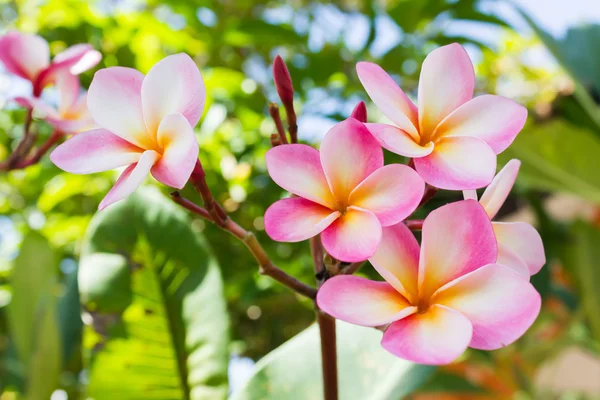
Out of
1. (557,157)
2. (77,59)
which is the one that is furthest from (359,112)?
(557,157)

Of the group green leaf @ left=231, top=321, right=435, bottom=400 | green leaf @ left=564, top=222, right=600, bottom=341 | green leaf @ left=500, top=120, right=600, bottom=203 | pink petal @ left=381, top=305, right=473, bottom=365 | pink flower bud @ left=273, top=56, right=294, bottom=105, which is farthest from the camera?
green leaf @ left=564, top=222, right=600, bottom=341

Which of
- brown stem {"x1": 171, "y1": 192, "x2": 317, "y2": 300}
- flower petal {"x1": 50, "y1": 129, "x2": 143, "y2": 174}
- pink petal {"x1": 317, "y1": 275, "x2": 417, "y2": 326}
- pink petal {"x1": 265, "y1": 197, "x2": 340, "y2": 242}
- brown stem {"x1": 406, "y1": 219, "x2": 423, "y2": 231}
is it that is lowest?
brown stem {"x1": 171, "y1": 192, "x2": 317, "y2": 300}

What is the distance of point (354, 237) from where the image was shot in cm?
22

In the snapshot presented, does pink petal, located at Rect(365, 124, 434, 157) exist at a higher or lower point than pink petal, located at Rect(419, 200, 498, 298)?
higher

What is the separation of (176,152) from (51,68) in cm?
26

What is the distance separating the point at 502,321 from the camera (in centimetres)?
20

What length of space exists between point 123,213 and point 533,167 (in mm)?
610

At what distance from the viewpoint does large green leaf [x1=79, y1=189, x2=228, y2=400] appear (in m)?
0.47

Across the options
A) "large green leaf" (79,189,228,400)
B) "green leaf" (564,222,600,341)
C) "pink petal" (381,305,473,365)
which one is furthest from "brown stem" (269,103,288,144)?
"green leaf" (564,222,600,341)

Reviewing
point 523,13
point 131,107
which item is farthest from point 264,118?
point 131,107

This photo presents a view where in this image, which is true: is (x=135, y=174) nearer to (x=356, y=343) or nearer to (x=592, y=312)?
(x=356, y=343)

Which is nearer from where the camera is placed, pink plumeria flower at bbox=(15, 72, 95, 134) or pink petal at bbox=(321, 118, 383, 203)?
pink petal at bbox=(321, 118, 383, 203)

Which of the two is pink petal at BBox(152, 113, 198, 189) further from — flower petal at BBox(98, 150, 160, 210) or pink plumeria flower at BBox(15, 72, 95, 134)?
pink plumeria flower at BBox(15, 72, 95, 134)

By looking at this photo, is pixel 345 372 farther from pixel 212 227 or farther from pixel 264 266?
pixel 212 227
